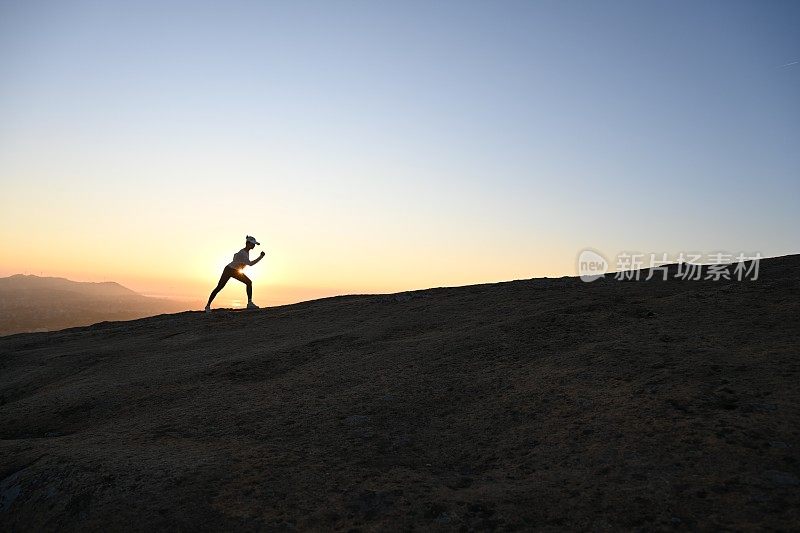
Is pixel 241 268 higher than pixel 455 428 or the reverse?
higher

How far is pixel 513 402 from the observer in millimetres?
3969

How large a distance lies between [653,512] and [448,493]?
1.07 metres

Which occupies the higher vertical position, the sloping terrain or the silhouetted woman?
the silhouetted woman

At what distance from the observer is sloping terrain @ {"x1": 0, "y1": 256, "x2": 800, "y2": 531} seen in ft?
8.52

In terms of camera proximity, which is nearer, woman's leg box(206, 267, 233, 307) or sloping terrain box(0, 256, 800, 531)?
sloping terrain box(0, 256, 800, 531)

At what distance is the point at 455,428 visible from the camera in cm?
374

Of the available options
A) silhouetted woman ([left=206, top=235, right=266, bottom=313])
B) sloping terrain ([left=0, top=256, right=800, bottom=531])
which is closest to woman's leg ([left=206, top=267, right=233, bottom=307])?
silhouetted woman ([left=206, top=235, right=266, bottom=313])

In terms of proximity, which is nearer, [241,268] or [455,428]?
[455,428]

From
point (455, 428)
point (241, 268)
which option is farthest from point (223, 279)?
point (455, 428)

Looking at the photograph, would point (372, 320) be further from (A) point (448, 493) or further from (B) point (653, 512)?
(B) point (653, 512)

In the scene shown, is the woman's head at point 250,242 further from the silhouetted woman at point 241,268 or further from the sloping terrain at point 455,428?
the sloping terrain at point 455,428

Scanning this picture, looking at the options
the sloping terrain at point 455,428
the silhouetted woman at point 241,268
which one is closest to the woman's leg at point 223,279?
the silhouetted woman at point 241,268

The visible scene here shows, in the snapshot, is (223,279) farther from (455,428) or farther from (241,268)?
(455,428)

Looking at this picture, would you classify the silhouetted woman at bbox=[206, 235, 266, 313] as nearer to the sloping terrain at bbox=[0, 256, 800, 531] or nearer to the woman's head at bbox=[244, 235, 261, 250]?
the woman's head at bbox=[244, 235, 261, 250]
